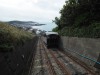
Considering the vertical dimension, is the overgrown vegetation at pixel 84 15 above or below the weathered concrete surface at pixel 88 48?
above

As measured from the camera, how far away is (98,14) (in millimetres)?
26156

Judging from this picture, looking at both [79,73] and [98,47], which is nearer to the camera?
[79,73]

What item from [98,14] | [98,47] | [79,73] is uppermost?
[98,14]

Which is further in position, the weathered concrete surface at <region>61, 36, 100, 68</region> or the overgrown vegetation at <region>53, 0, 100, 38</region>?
the overgrown vegetation at <region>53, 0, 100, 38</region>

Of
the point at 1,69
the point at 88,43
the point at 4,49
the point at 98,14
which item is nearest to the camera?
the point at 1,69

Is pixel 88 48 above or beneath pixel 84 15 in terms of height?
beneath

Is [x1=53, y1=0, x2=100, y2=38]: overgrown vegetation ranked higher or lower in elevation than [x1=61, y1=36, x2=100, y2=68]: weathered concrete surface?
higher

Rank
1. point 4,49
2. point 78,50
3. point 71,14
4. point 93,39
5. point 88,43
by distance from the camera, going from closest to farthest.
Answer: point 4,49, point 93,39, point 88,43, point 78,50, point 71,14

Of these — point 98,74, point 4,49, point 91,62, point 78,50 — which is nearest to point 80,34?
point 78,50

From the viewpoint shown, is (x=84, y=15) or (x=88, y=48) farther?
(x=84, y=15)

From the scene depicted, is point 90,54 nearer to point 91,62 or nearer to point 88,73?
point 91,62

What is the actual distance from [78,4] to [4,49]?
21.2m

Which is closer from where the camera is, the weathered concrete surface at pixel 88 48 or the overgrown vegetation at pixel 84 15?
the weathered concrete surface at pixel 88 48

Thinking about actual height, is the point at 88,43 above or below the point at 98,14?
below
